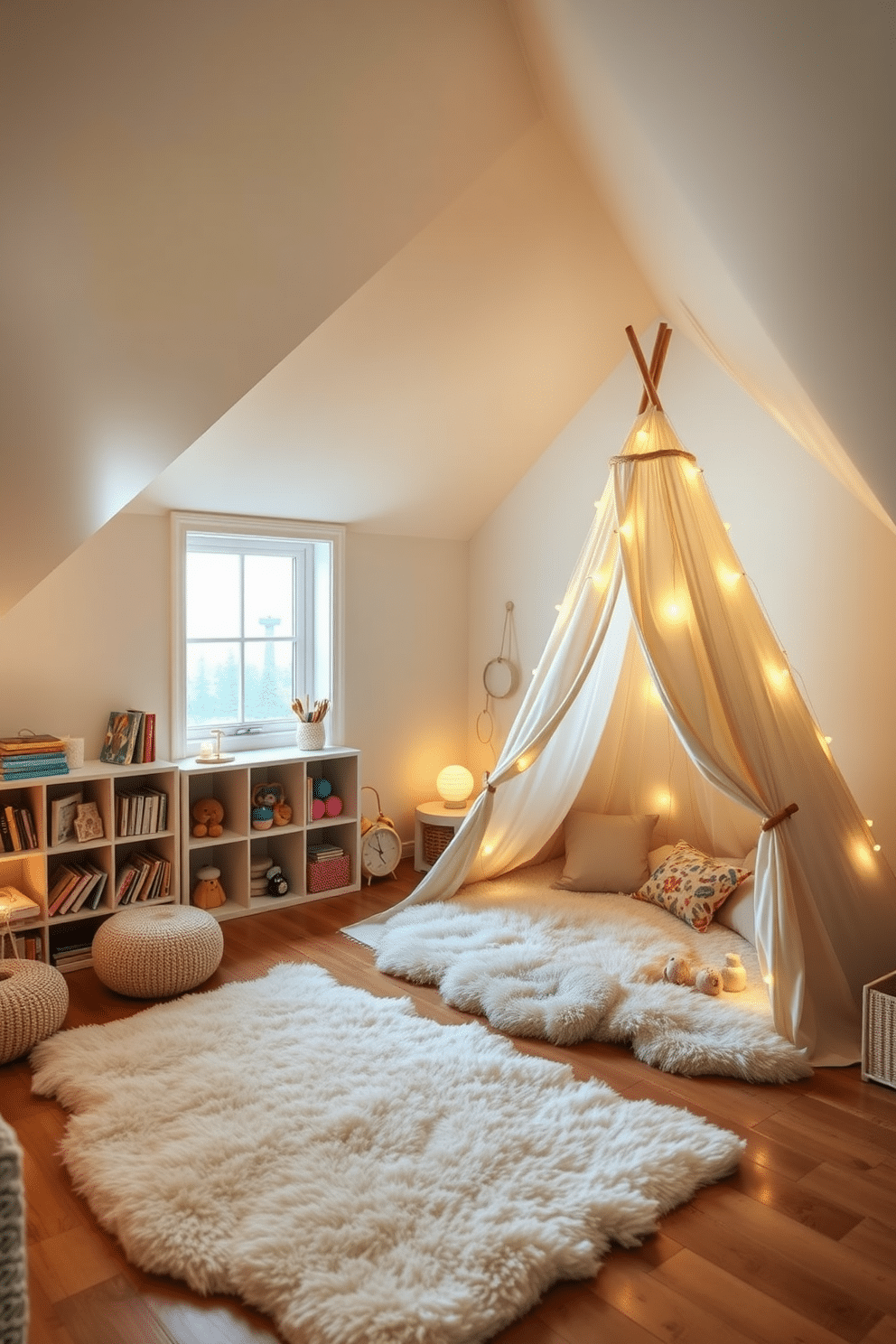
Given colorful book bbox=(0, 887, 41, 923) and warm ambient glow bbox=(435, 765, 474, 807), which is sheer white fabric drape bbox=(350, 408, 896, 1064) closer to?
warm ambient glow bbox=(435, 765, 474, 807)

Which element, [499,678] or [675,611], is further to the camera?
[499,678]

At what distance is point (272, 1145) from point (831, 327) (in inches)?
86.4

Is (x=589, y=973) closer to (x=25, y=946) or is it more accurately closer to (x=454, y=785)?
(x=454, y=785)

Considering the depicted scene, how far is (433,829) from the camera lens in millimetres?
4758

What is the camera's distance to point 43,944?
3.46m

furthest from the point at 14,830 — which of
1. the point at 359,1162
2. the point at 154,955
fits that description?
the point at 359,1162

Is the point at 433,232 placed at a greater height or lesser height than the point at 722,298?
greater

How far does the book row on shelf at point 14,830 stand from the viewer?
3.40 metres

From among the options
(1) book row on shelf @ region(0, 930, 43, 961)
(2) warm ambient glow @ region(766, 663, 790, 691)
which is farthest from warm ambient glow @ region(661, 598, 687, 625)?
(1) book row on shelf @ region(0, 930, 43, 961)

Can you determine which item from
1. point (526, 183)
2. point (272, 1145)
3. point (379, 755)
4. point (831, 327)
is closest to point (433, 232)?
point (526, 183)

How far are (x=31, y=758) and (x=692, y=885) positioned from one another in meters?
2.67

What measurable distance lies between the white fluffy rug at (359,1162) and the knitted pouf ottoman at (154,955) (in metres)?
0.15

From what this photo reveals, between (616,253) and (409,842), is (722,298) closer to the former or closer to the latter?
(616,253)

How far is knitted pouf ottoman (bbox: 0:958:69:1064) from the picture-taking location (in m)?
2.77
